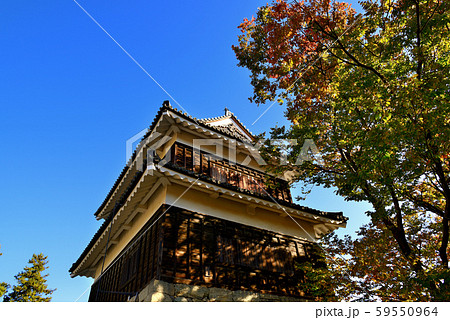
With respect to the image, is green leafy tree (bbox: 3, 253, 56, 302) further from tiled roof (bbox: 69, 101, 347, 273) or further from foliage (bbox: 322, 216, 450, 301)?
foliage (bbox: 322, 216, 450, 301)

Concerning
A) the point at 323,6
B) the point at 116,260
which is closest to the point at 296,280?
the point at 116,260

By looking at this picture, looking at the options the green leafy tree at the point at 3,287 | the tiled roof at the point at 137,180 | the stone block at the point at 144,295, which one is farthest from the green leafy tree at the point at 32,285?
the stone block at the point at 144,295

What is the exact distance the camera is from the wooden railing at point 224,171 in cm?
1209

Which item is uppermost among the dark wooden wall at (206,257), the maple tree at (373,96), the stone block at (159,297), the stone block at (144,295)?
the maple tree at (373,96)

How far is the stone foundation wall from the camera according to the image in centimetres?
828

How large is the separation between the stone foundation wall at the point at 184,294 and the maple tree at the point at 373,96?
467 cm

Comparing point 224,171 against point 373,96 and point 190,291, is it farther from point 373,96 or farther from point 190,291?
point 373,96

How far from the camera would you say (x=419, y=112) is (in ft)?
25.7

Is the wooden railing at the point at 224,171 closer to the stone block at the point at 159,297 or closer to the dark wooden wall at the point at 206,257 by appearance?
the dark wooden wall at the point at 206,257

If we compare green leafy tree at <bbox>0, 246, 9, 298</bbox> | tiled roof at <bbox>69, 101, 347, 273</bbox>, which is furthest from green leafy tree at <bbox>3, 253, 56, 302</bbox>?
tiled roof at <bbox>69, 101, 347, 273</bbox>

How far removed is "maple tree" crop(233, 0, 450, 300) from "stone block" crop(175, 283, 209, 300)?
16.4 feet

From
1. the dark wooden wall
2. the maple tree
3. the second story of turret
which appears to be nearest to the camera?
the maple tree

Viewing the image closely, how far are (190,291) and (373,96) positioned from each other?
7.91 metres

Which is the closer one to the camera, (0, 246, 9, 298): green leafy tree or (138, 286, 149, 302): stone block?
(138, 286, 149, 302): stone block
